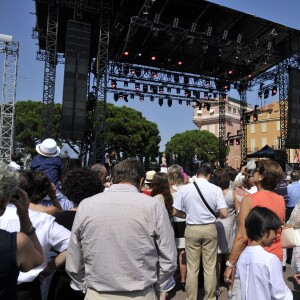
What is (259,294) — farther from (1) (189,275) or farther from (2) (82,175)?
(1) (189,275)

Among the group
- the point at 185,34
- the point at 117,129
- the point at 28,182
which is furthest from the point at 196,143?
the point at 28,182

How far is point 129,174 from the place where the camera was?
2254mm

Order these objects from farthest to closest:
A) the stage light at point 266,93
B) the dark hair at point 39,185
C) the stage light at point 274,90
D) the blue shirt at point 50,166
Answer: the stage light at point 266,93 → the stage light at point 274,90 → the blue shirt at point 50,166 → the dark hair at point 39,185

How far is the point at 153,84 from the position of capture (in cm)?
2014

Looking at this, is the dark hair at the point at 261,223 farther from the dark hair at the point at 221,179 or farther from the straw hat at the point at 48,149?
the straw hat at the point at 48,149

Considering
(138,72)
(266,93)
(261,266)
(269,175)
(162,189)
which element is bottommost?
(261,266)

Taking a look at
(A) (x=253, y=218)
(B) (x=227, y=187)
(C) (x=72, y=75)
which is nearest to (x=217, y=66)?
(C) (x=72, y=75)

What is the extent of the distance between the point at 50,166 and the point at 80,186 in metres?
2.05

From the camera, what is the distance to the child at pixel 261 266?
2092 millimetres

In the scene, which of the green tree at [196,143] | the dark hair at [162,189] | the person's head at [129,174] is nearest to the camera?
the person's head at [129,174]

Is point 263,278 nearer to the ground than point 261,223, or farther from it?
nearer to the ground

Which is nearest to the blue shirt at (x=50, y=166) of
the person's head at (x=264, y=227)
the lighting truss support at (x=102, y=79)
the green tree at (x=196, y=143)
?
the person's head at (x=264, y=227)

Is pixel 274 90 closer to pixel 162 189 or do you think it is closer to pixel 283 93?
pixel 283 93

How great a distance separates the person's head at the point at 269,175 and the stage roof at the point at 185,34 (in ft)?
38.1
